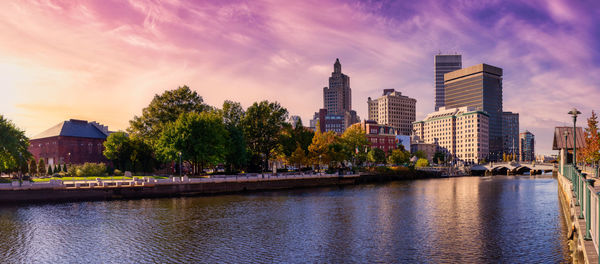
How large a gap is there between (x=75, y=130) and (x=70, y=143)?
5.12m

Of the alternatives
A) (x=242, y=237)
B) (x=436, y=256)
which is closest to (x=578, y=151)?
(x=436, y=256)

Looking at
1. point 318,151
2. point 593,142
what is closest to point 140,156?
point 318,151

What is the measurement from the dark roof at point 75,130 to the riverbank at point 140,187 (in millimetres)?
45626

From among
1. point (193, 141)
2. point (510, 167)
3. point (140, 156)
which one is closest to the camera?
point (193, 141)

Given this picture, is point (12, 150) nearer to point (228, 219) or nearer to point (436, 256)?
point (228, 219)

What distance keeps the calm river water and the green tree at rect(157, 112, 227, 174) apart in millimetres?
27156

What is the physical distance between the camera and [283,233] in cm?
3594

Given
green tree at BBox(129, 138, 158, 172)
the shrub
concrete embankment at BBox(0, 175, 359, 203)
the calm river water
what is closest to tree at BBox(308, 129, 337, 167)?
concrete embankment at BBox(0, 175, 359, 203)

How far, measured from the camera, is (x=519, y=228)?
37688 mm

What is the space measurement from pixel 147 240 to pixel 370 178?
303 feet

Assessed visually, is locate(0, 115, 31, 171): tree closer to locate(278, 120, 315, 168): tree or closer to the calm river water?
the calm river water

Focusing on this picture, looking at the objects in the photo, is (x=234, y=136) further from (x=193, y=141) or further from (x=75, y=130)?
(x=75, y=130)

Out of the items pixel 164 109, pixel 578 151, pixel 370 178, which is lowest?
pixel 370 178

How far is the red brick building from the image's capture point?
10994 centimetres
